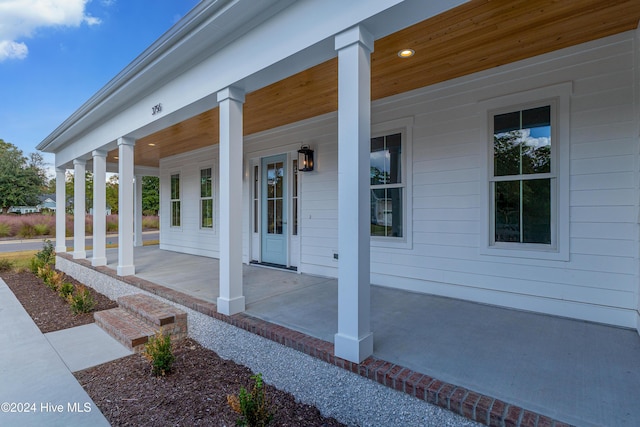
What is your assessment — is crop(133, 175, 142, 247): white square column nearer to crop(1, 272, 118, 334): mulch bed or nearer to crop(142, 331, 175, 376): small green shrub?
crop(1, 272, 118, 334): mulch bed

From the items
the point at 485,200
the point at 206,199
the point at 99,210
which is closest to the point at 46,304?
the point at 99,210

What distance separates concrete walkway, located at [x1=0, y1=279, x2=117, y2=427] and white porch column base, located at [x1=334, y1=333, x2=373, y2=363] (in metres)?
1.63

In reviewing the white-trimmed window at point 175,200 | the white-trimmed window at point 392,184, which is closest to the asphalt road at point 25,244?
the white-trimmed window at point 175,200

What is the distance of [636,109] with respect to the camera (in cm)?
269

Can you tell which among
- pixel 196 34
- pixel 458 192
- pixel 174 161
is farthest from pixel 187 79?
pixel 174 161

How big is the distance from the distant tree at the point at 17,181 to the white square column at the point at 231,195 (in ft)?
98.5

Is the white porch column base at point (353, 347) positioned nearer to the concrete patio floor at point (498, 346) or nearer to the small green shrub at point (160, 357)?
the concrete patio floor at point (498, 346)

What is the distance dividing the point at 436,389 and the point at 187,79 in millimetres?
4017

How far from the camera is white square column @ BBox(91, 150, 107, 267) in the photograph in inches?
236

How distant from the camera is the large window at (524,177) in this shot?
10.4 ft

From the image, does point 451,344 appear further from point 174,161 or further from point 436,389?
point 174,161

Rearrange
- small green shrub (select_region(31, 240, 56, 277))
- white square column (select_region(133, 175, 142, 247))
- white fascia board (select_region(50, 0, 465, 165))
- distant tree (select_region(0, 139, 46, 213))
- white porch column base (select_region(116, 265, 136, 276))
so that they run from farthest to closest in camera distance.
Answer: distant tree (select_region(0, 139, 46, 213)) → white square column (select_region(133, 175, 142, 247)) → small green shrub (select_region(31, 240, 56, 277)) → white porch column base (select_region(116, 265, 136, 276)) → white fascia board (select_region(50, 0, 465, 165))

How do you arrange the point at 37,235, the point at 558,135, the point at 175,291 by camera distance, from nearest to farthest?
the point at 558,135 → the point at 175,291 → the point at 37,235

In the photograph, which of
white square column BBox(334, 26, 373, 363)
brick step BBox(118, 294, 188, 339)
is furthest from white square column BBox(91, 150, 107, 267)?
white square column BBox(334, 26, 373, 363)
